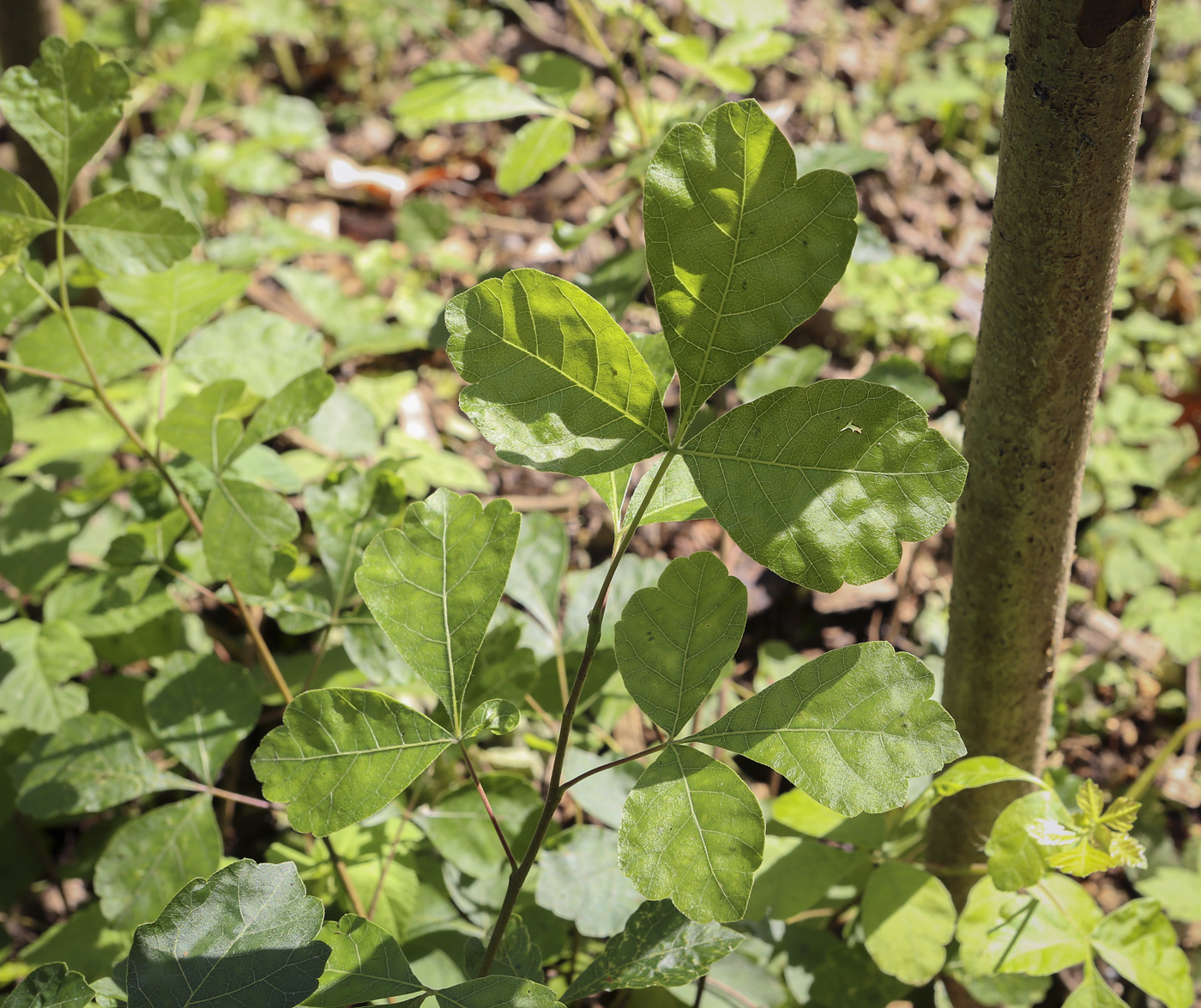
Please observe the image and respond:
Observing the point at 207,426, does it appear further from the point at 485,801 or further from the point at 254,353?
the point at 485,801

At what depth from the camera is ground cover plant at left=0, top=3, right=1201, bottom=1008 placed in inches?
28.8

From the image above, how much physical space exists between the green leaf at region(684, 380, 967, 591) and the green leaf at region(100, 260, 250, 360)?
2.95ft

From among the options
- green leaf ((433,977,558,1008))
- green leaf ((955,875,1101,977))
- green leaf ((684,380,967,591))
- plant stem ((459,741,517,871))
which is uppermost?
green leaf ((684,380,967,591))

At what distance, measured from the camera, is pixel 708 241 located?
0.71 m

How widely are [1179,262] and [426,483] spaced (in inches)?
102

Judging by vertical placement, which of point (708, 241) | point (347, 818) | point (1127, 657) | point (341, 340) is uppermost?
point (708, 241)

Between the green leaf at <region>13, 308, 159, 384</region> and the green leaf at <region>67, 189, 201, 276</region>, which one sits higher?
the green leaf at <region>67, 189, 201, 276</region>

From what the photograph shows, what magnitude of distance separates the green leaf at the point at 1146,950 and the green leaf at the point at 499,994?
739mm

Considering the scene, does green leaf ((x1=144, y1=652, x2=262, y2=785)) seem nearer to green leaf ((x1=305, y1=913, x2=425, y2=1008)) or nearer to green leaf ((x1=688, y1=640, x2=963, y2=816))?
green leaf ((x1=305, y1=913, x2=425, y2=1008))

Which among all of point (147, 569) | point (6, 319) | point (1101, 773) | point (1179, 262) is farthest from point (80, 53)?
point (1179, 262)

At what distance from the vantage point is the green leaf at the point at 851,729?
2.52 feet

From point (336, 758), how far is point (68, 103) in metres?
0.86

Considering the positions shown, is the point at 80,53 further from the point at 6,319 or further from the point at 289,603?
the point at 289,603

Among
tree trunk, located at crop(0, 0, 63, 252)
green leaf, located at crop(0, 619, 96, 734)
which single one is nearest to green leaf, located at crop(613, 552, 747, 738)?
green leaf, located at crop(0, 619, 96, 734)
